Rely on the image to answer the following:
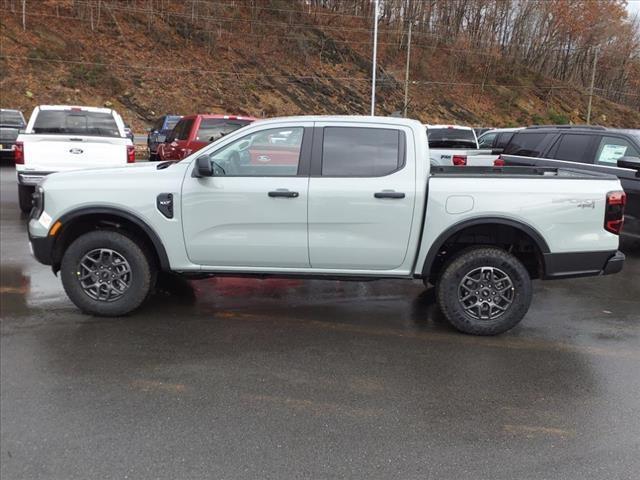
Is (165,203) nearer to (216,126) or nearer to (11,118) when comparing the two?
(216,126)

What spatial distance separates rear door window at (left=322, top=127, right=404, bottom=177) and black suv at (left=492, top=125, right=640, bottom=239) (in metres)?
4.84

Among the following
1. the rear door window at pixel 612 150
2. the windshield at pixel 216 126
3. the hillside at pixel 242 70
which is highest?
the hillside at pixel 242 70

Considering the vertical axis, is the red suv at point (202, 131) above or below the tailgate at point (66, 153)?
above

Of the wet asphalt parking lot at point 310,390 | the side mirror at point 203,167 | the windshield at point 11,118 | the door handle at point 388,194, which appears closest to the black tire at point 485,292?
the wet asphalt parking lot at point 310,390

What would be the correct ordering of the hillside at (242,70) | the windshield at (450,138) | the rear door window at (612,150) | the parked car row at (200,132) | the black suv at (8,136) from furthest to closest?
1. the hillside at (242,70)
2. the black suv at (8,136)
3. the windshield at (450,138)
4. the parked car row at (200,132)
5. the rear door window at (612,150)

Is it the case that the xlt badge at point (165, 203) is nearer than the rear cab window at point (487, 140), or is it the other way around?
the xlt badge at point (165, 203)

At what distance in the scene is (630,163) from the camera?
8172mm

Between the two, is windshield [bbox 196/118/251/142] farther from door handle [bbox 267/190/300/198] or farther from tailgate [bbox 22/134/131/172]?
door handle [bbox 267/190/300/198]

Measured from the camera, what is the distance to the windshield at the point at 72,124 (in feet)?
34.0

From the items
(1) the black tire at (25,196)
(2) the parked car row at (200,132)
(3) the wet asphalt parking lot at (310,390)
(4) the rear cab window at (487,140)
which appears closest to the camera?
(3) the wet asphalt parking lot at (310,390)

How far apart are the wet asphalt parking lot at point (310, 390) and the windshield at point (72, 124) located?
16.3 feet

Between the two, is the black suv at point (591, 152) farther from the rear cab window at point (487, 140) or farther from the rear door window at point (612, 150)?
the rear cab window at point (487, 140)

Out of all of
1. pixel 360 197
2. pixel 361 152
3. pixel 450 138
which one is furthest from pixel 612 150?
pixel 450 138

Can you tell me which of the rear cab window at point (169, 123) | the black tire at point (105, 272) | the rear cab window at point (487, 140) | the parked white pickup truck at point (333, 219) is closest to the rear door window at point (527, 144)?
the parked white pickup truck at point (333, 219)
